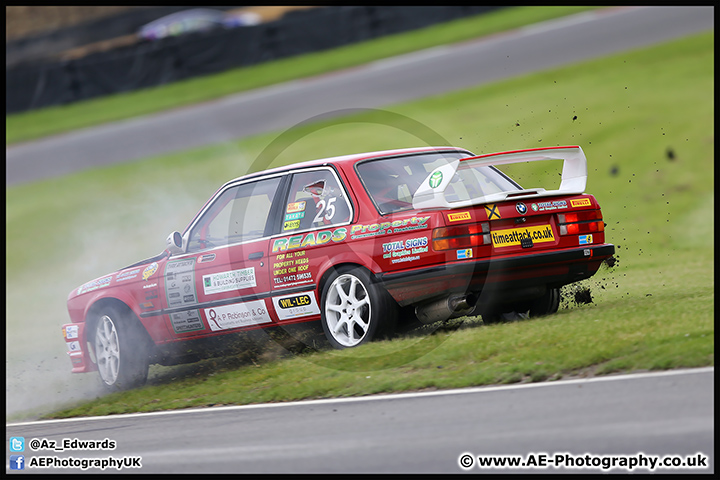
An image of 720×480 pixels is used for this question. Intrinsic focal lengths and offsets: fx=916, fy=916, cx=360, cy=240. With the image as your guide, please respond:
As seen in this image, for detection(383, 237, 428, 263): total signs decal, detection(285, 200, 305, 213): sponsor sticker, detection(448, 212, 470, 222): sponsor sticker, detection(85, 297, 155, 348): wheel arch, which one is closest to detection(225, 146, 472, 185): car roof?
detection(285, 200, 305, 213): sponsor sticker

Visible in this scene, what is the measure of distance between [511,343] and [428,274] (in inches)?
31.7

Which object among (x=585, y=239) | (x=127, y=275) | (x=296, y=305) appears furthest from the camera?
(x=127, y=275)

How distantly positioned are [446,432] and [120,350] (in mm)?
4611

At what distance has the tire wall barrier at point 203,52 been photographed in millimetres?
27547

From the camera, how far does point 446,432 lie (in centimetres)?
517

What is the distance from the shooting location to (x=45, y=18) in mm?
41500

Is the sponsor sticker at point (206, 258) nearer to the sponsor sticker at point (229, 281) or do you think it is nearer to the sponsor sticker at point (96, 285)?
the sponsor sticker at point (229, 281)

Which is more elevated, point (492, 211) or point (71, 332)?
point (492, 211)

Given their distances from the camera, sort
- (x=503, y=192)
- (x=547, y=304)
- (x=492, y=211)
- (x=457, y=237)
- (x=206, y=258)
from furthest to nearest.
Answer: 1. (x=206, y=258)
2. (x=547, y=304)
3. (x=503, y=192)
4. (x=492, y=211)
5. (x=457, y=237)

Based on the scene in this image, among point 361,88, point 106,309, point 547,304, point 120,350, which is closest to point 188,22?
point 361,88

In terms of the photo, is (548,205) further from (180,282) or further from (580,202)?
(180,282)

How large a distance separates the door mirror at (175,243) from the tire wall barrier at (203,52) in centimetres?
1984

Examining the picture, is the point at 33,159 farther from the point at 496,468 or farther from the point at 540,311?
Answer: the point at 496,468

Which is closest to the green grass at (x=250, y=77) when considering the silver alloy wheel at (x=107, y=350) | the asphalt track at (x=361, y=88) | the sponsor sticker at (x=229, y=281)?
the asphalt track at (x=361, y=88)
